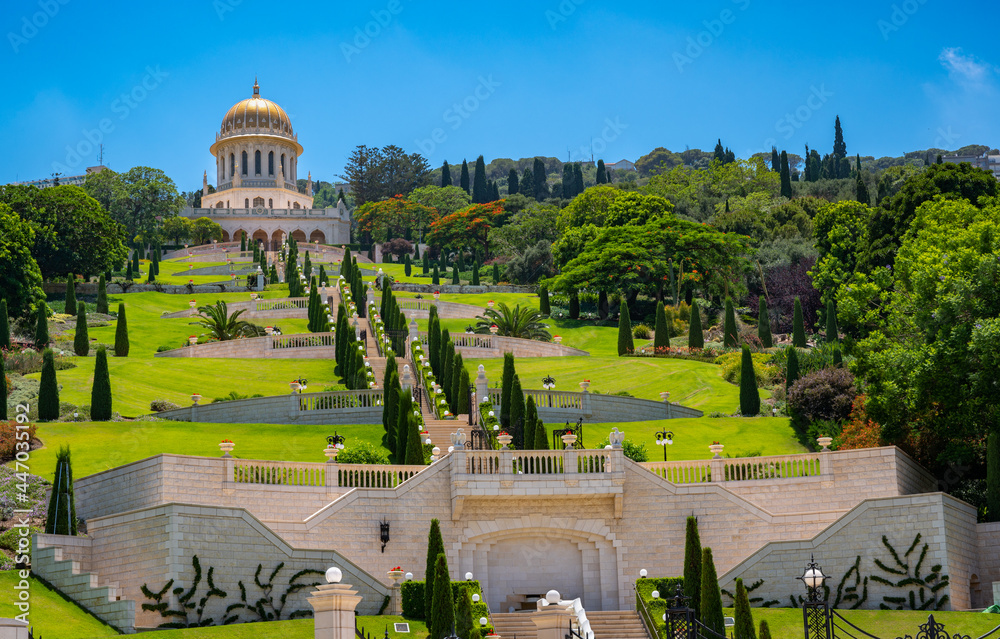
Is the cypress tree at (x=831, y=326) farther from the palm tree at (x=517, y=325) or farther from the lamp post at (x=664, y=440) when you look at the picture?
the lamp post at (x=664, y=440)

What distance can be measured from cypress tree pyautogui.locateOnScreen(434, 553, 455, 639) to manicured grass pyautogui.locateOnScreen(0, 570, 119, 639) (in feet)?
21.4

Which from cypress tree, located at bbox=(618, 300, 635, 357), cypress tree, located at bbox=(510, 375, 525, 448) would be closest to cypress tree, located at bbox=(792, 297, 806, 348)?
cypress tree, located at bbox=(618, 300, 635, 357)

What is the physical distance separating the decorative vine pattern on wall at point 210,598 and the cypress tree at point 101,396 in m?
15.0

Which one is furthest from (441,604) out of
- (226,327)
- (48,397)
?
(226,327)

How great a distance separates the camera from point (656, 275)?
233ft

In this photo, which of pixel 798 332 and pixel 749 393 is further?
pixel 798 332

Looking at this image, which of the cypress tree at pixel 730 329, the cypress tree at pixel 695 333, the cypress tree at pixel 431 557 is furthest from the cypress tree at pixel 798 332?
the cypress tree at pixel 431 557

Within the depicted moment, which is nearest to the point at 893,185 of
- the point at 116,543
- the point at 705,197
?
the point at 705,197

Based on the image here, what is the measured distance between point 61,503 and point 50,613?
3.86 m

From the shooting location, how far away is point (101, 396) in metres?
39.6

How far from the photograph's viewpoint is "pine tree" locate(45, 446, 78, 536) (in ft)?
89.1

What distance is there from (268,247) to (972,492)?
338ft

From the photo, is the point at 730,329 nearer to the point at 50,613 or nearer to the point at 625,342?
the point at 625,342

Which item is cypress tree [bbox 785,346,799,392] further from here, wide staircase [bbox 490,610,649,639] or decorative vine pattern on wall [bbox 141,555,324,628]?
decorative vine pattern on wall [bbox 141,555,324,628]
